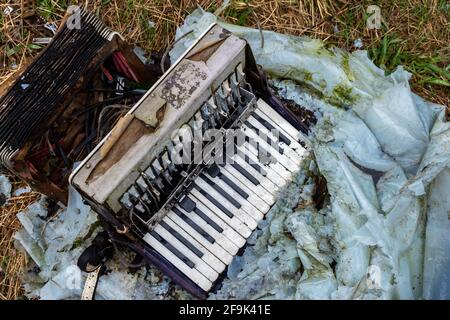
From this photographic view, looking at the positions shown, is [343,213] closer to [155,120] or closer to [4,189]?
[155,120]

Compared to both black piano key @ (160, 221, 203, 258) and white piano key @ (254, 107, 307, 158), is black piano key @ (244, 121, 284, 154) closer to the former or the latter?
white piano key @ (254, 107, 307, 158)

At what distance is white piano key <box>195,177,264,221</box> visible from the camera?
2.40 m

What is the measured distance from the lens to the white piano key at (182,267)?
2316mm

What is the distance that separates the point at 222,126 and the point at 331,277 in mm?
797

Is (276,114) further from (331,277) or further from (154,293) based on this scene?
(154,293)

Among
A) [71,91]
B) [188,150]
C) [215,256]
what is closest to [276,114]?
[188,150]

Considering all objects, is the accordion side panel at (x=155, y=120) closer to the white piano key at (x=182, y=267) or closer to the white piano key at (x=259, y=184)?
the white piano key at (x=182, y=267)

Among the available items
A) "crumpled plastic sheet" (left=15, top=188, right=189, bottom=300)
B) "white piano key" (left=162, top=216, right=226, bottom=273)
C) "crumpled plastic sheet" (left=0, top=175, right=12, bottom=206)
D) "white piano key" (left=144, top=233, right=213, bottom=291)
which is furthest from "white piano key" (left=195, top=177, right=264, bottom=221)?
"crumpled plastic sheet" (left=0, top=175, right=12, bottom=206)

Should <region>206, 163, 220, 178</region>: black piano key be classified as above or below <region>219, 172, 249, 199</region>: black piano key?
above

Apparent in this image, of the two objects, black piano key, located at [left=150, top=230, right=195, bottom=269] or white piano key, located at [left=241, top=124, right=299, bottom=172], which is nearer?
black piano key, located at [left=150, top=230, right=195, bottom=269]

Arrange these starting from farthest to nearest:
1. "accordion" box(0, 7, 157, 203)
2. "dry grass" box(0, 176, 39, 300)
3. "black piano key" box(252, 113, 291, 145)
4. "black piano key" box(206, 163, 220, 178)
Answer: "dry grass" box(0, 176, 39, 300) → "black piano key" box(252, 113, 291, 145) → "black piano key" box(206, 163, 220, 178) → "accordion" box(0, 7, 157, 203)

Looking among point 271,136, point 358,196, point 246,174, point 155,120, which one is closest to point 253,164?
point 246,174

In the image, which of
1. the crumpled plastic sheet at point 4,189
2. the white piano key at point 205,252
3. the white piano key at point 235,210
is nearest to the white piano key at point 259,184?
the white piano key at point 235,210

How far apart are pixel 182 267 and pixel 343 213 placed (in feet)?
2.45
